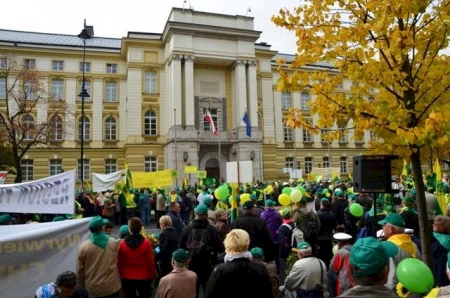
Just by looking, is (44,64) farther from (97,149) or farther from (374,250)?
(374,250)

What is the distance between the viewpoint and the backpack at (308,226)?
7.43 m

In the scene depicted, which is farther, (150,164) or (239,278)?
(150,164)

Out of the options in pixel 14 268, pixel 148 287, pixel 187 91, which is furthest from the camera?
pixel 187 91

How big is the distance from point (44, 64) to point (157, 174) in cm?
2886

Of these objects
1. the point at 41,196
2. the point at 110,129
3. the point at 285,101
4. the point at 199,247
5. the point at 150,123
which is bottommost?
the point at 199,247

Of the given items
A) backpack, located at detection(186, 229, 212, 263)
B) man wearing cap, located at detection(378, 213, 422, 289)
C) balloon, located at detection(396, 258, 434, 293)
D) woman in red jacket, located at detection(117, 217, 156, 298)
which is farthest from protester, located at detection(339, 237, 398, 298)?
woman in red jacket, located at detection(117, 217, 156, 298)

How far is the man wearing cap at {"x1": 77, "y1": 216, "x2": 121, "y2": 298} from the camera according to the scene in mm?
5230

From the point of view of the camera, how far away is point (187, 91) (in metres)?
38.1

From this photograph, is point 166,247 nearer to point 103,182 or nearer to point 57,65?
point 103,182

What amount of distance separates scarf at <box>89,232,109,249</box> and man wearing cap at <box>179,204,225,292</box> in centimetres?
137

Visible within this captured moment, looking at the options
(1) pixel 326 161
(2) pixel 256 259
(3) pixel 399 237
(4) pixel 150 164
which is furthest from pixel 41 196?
(1) pixel 326 161

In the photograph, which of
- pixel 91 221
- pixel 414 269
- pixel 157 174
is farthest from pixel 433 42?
pixel 157 174

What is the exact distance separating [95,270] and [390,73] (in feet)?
15.2

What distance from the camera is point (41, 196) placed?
6.19 metres
